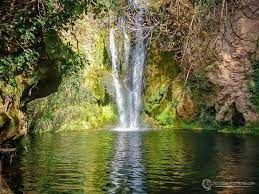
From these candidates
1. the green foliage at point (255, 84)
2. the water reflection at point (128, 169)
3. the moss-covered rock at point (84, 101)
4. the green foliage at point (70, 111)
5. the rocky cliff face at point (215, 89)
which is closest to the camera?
the water reflection at point (128, 169)

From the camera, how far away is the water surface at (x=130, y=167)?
15828 millimetres

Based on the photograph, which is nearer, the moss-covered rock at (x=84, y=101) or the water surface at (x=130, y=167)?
the water surface at (x=130, y=167)

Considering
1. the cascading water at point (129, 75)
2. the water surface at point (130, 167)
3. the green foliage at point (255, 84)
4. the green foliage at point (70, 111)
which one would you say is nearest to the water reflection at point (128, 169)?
the water surface at point (130, 167)

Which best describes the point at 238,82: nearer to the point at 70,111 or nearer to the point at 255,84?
the point at 255,84

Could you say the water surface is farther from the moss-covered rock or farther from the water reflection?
the moss-covered rock

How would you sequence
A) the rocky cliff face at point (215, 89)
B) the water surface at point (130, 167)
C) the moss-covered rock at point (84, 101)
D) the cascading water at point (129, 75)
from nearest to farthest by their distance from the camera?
the water surface at point (130, 167), the moss-covered rock at point (84, 101), the rocky cliff face at point (215, 89), the cascading water at point (129, 75)

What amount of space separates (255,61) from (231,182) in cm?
2609

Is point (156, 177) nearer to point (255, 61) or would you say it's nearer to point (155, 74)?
point (255, 61)

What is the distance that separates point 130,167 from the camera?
19.9m

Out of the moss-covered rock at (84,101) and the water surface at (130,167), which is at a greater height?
the moss-covered rock at (84,101)

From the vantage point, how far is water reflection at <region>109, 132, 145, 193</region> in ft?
51.6

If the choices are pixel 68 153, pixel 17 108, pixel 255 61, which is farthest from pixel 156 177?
pixel 255 61

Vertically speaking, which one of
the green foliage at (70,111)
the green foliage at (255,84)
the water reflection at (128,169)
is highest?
the green foliage at (255,84)

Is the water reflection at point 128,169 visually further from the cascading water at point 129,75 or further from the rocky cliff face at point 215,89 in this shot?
the cascading water at point 129,75
